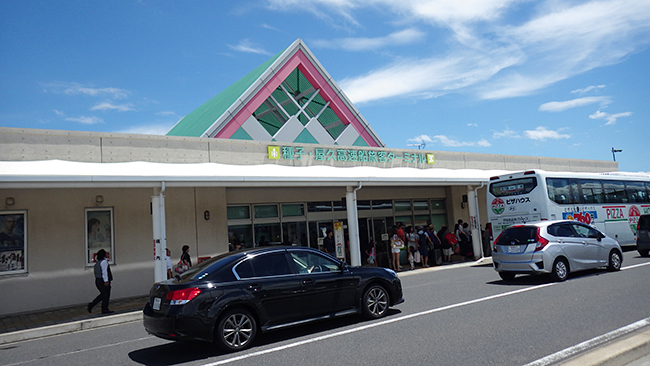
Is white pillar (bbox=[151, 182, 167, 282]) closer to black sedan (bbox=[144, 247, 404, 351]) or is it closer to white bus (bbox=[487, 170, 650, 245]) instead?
black sedan (bbox=[144, 247, 404, 351])

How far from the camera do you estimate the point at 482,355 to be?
550cm

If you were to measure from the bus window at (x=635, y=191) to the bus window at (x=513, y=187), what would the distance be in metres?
5.90

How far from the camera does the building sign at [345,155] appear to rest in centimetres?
1638

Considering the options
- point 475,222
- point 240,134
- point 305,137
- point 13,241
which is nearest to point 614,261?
point 475,222

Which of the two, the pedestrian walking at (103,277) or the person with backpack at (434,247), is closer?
the pedestrian walking at (103,277)

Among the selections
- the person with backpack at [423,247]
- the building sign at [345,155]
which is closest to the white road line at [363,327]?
the person with backpack at [423,247]

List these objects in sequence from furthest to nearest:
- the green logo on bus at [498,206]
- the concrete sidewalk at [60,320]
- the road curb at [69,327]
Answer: the green logo on bus at [498,206] → the concrete sidewalk at [60,320] → the road curb at [69,327]

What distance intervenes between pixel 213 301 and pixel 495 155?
63.7ft

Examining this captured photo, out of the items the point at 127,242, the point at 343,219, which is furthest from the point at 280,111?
the point at 127,242

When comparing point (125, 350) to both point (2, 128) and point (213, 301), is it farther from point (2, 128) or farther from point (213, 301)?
point (2, 128)

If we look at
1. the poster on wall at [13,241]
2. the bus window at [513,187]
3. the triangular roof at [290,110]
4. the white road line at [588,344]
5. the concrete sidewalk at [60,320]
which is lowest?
the white road line at [588,344]

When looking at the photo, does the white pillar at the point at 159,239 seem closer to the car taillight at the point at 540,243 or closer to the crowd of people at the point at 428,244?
the crowd of people at the point at 428,244

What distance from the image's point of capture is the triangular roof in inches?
913

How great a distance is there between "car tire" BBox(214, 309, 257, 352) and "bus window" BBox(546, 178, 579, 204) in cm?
1219
